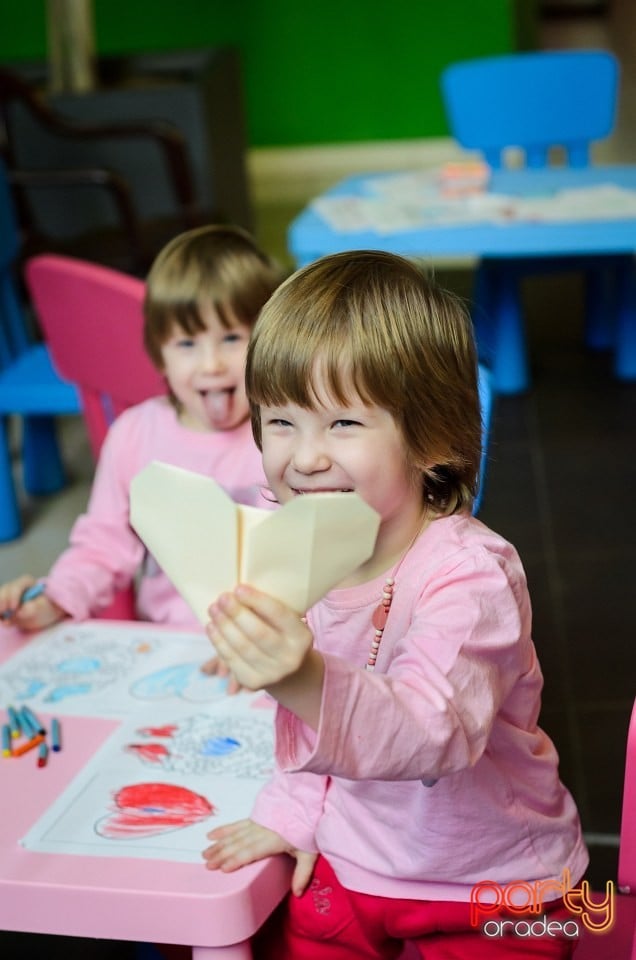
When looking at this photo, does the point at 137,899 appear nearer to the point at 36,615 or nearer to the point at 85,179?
the point at 36,615

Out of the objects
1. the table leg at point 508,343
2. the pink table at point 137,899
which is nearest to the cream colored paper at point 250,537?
the pink table at point 137,899

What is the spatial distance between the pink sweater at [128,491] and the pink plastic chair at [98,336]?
3.7 inches

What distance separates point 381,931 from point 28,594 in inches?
21.9

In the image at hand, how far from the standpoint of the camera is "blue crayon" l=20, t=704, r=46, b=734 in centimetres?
113

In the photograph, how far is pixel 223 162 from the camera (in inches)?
181

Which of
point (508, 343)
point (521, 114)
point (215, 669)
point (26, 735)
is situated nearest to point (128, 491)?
point (215, 669)

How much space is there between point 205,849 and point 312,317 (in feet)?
1.37

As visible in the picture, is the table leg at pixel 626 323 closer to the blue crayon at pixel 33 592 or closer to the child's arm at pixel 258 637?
the blue crayon at pixel 33 592

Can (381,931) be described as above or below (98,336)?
below

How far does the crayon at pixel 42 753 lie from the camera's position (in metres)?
1.08

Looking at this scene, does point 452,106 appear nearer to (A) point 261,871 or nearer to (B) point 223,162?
(B) point 223,162

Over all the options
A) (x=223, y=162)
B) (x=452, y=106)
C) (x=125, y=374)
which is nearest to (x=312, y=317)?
(x=125, y=374)

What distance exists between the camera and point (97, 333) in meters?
1.74

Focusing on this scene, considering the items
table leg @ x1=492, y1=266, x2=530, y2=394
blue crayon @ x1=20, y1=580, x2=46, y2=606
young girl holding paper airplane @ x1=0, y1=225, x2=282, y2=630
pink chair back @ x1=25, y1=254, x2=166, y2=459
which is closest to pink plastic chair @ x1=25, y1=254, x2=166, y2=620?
pink chair back @ x1=25, y1=254, x2=166, y2=459
